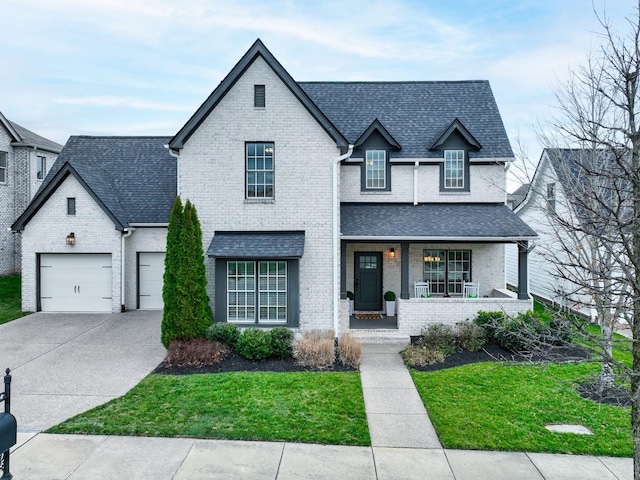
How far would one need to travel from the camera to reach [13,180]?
24953 mm

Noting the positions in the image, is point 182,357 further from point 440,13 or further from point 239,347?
point 440,13

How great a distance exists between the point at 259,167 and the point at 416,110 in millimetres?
8077

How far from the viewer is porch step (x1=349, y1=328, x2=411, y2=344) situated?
546 inches

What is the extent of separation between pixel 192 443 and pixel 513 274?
21.8 m

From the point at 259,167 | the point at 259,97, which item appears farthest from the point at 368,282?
the point at 259,97

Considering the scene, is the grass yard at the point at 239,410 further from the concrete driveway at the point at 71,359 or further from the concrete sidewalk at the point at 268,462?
the concrete driveway at the point at 71,359

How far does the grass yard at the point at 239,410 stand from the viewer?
24.4 ft

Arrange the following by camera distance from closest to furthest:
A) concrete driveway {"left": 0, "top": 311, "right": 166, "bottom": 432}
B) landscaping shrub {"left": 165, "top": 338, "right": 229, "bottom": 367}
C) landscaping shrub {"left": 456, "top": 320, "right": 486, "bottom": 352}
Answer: concrete driveway {"left": 0, "top": 311, "right": 166, "bottom": 432} < landscaping shrub {"left": 165, "top": 338, "right": 229, "bottom": 367} < landscaping shrub {"left": 456, "top": 320, "right": 486, "bottom": 352}

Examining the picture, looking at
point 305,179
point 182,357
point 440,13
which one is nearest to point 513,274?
point 440,13

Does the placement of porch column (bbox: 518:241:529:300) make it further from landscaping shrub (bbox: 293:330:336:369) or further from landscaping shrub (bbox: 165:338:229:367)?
landscaping shrub (bbox: 165:338:229:367)

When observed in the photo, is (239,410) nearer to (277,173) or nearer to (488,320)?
(277,173)

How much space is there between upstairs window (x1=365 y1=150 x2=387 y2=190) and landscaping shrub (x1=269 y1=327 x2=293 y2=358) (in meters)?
7.17

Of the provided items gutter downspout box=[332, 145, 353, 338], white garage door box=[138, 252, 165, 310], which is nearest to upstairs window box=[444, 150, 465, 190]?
gutter downspout box=[332, 145, 353, 338]

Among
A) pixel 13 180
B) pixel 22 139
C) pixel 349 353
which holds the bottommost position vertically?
pixel 349 353
